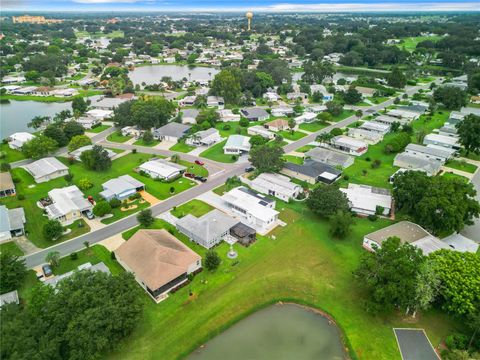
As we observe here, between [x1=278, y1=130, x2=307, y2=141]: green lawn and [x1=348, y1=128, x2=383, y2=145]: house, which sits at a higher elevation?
[x1=348, y1=128, x2=383, y2=145]: house

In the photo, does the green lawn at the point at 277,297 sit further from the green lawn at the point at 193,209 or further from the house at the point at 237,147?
the house at the point at 237,147

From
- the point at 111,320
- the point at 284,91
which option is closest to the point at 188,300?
the point at 111,320

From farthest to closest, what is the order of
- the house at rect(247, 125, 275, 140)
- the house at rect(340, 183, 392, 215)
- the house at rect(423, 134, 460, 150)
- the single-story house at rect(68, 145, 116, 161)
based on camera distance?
the house at rect(247, 125, 275, 140) < the house at rect(423, 134, 460, 150) < the single-story house at rect(68, 145, 116, 161) < the house at rect(340, 183, 392, 215)

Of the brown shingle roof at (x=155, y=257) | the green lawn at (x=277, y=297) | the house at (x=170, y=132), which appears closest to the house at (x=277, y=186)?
the green lawn at (x=277, y=297)

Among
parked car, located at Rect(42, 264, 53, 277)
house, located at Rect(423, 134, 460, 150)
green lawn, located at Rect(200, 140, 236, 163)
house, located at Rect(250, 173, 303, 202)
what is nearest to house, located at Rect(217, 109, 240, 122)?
green lawn, located at Rect(200, 140, 236, 163)

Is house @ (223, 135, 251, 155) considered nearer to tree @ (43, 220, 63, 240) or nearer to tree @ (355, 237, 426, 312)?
tree @ (43, 220, 63, 240)

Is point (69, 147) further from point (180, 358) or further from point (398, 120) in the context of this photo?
A: point (398, 120)
